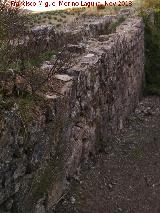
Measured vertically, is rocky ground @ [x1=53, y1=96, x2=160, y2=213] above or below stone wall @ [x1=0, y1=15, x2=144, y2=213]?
below

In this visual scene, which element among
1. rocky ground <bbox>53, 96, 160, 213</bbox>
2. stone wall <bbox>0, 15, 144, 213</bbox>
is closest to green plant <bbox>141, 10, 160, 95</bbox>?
stone wall <bbox>0, 15, 144, 213</bbox>

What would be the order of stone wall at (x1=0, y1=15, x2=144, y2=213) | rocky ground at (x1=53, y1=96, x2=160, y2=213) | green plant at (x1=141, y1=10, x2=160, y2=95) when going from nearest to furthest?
1. stone wall at (x1=0, y1=15, x2=144, y2=213)
2. rocky ground at (x1=53, y1=96, x2=160, y2=213)
3. green plant at (x1=141, y1=10, x2=160, y2=95)

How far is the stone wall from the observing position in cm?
626

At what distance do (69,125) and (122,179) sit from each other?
6.63ft

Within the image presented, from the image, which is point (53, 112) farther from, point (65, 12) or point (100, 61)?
point (65, 12)

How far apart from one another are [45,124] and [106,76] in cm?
426

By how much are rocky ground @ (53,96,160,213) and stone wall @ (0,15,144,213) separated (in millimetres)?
255

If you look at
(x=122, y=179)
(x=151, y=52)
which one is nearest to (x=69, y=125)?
(x=122, y=179)

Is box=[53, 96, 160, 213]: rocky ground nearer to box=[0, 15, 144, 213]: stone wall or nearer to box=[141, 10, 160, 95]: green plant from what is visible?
box=[0, 15, 144, 213]: stone wall

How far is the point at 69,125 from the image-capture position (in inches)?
330

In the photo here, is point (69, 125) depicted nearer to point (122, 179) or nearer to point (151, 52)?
point (122, 179)

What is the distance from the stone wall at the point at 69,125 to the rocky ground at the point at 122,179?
0.26 m

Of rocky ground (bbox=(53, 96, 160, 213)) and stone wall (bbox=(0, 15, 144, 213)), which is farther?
rocky ground (bbox=(53, 96, 160, 213))

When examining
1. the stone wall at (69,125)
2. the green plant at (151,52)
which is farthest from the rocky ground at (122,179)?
the green plant at (151,52)
